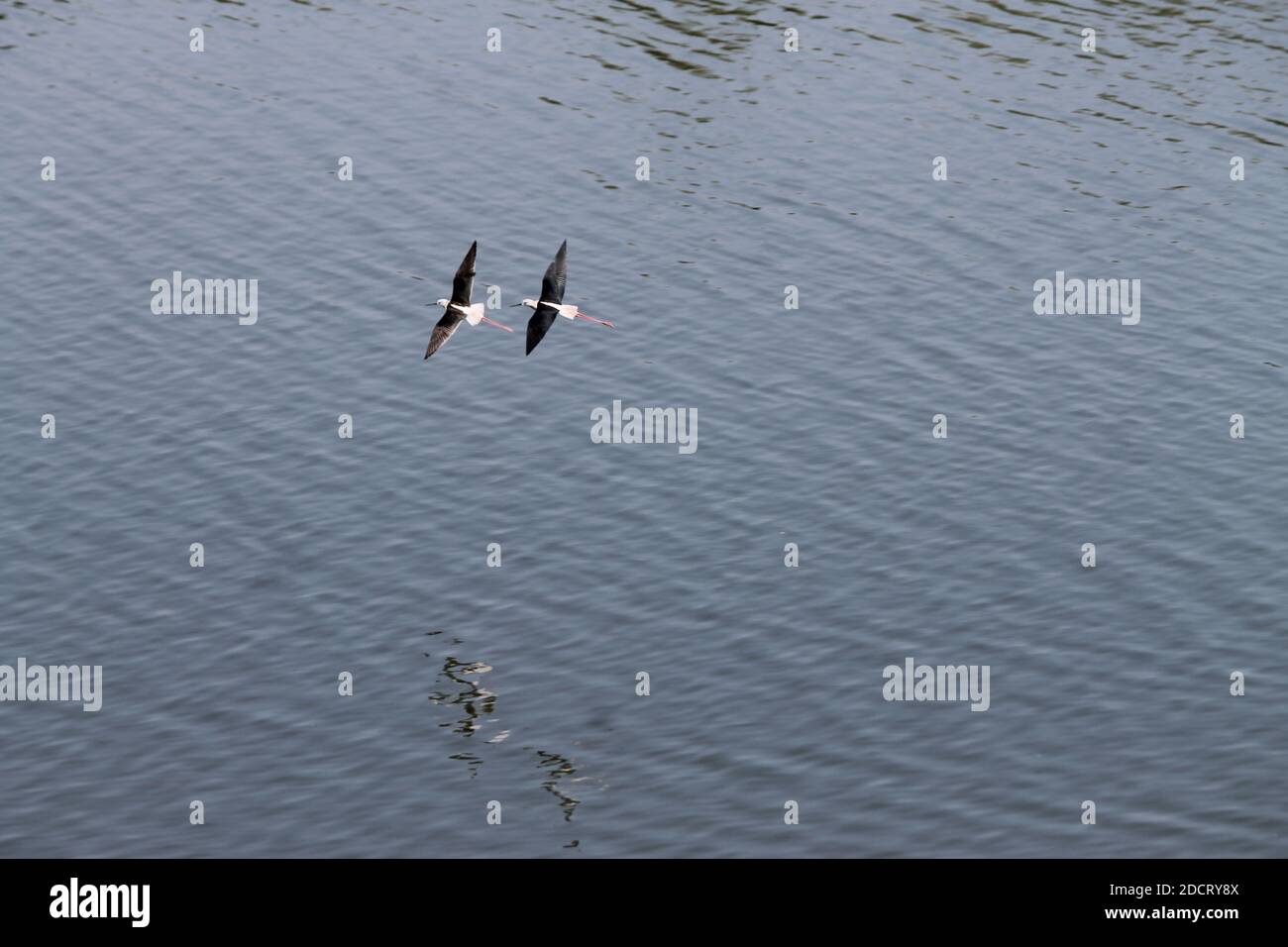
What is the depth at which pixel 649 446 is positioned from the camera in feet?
286

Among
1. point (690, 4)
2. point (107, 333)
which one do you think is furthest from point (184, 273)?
point (690, 4)

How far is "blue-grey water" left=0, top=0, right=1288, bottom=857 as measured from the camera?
69500mm

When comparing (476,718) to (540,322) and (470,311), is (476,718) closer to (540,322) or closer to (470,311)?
(540,322)

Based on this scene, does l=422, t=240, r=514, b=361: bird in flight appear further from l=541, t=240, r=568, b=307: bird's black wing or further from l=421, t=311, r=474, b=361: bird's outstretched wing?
l=541, t=240, r=568, b=307: bird's black wing

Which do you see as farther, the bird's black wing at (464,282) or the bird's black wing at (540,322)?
the bird's black wing at (540,322)

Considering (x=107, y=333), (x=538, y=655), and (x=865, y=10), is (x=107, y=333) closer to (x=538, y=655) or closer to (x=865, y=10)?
(x=538, y=655)

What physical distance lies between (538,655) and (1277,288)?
36789mm

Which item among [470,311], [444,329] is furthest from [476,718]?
[470,311]

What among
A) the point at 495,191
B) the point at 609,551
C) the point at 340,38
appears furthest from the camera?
the point at 340,38

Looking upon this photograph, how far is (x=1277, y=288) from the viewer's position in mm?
96938

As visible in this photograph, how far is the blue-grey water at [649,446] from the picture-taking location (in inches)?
2736

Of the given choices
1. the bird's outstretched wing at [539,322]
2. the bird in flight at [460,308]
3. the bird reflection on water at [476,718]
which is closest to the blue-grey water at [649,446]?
the bird reflection on water at [476,718]

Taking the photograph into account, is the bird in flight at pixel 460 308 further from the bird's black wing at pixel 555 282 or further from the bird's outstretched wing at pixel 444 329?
the bird's black wing at pixel 555 282
